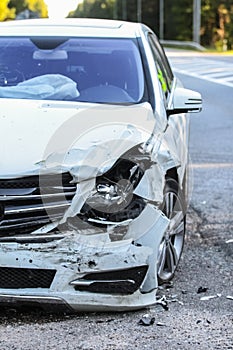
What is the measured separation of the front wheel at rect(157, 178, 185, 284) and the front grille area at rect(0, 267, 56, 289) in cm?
79

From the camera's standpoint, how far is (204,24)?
83438 mm

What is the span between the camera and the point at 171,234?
4.65 meters

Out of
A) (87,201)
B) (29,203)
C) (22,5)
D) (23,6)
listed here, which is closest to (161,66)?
(87,201)

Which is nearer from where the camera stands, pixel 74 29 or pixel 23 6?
pixel 74 29

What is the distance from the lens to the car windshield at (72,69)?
497 centimetres

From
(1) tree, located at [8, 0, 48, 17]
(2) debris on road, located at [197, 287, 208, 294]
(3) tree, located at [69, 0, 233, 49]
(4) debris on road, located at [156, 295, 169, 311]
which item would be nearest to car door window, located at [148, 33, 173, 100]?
(2) debris on road, located at [197, 287, 208, 294]

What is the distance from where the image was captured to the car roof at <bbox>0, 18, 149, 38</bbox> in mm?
5477

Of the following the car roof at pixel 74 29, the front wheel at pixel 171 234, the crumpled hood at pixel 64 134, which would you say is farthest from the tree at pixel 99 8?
the crumpled hood at pixel 64 134

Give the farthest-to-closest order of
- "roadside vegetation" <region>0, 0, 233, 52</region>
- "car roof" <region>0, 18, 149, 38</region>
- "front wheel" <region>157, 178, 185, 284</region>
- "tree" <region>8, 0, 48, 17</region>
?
1. "tree" <region>8, 0, 48, 17</region>
2. "roadside vegetation" <region>0, 0, 233, 52</region>
3. "car roof" <region>0, 18, 149, 38</region>
4. "front wheel" <region>157, 178, 185, 284</region>

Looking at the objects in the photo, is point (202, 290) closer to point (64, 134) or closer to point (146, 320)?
point (146, 320)

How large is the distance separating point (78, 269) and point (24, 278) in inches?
12.0

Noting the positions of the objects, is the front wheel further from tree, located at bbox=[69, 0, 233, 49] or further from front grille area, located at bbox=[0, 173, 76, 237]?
tree, located at bbox=[69, 0, 233, 49]

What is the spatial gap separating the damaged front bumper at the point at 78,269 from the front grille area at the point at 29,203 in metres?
0.08

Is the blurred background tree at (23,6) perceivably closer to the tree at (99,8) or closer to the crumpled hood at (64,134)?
the tree at (99,8)
